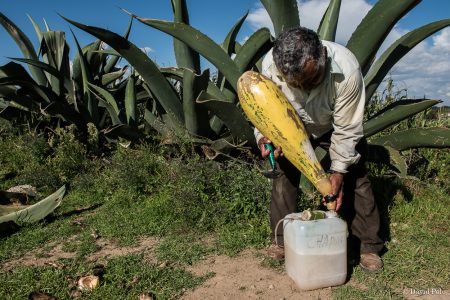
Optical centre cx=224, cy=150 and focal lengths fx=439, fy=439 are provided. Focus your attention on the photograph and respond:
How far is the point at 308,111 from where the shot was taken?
2.50 metres

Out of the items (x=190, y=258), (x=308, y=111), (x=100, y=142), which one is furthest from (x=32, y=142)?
(x=308, y=111)

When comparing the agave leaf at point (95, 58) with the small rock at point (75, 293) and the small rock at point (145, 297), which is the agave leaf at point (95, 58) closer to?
the small rock at point (75, 293)

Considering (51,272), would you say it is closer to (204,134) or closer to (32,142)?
(204,134)

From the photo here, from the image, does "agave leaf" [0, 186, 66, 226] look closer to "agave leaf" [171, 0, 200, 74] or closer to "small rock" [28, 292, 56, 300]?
"small rock" [28, 292, 56, 300]

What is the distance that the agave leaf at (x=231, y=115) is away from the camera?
10.4ft

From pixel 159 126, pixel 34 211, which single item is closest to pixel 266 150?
pixel 159 126

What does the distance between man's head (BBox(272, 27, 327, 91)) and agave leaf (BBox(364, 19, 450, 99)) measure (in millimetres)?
1537

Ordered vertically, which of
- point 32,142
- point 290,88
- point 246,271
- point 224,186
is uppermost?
point 290,88

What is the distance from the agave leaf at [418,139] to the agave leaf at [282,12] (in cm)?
119

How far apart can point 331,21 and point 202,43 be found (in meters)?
1.08

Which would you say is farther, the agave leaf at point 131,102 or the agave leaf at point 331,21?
the agave leaf at point 131,102

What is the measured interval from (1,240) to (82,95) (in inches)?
105

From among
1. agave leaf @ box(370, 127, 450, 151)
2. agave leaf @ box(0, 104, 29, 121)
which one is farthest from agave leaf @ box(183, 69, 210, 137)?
agave leaf @ box(0, 104, 29, 121)

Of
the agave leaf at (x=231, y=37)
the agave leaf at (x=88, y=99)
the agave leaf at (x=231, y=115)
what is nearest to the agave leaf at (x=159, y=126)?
the agave leaf at (x=231, y=37)
